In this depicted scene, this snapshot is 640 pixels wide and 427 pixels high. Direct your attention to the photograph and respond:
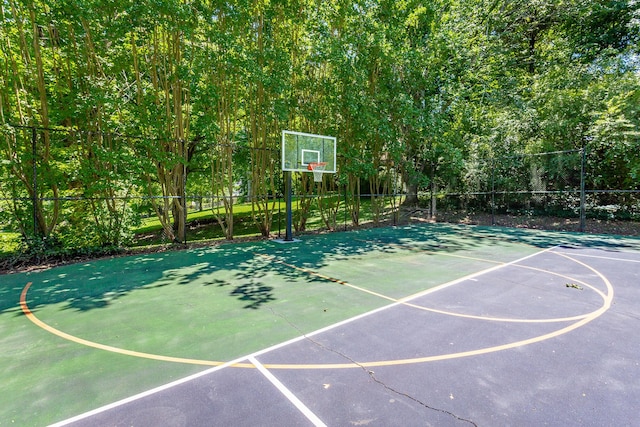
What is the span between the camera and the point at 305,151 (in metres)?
9.13

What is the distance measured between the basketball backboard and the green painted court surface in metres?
2.58

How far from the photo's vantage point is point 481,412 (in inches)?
79.0

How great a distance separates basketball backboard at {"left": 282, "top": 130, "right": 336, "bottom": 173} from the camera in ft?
28.6

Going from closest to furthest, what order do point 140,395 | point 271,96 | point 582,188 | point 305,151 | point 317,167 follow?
point 140,395
point 305,151
point 317,167
point 271,96
point 582,188

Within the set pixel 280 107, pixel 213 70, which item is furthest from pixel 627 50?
pixel 213 70

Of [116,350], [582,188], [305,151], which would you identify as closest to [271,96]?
[305,151]

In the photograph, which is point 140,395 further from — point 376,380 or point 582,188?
point 582,188

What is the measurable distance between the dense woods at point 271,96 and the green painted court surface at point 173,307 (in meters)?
2.60

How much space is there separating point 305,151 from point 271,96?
6.82ft

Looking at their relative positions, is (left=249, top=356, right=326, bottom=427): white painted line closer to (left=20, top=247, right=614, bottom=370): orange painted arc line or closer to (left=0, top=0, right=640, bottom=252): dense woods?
(left=20, top=247, right=614, bottom=370): orange painted arc line

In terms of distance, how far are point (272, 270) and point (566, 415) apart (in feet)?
14.8

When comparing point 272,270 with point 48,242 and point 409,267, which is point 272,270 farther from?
point 48,242

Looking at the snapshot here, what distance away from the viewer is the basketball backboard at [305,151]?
8.71 metres

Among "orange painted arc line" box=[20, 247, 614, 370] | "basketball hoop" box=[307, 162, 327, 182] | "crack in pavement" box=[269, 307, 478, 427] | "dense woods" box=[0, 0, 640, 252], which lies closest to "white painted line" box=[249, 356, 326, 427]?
"orange painted arc line" box=[20, 247, 614, 370]
